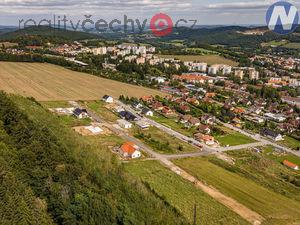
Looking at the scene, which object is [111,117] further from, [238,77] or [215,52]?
[215,52]

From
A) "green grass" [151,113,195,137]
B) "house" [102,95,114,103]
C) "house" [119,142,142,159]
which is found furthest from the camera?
"house" [102,95,114,103]

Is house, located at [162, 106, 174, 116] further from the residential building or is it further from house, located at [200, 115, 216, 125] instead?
the residential building

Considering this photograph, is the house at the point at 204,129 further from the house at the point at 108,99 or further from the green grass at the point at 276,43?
the green grass at the point at 276,43

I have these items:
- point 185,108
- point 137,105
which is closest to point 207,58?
point 185,108

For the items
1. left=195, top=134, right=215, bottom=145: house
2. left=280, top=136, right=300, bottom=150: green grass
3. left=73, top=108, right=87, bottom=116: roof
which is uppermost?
left=73, top=108, right=87, bottom=116: roof

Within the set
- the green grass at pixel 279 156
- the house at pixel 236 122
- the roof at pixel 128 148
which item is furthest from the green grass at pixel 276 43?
the roof at pixel 128 148

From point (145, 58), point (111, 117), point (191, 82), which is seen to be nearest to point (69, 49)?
point (145, 58)

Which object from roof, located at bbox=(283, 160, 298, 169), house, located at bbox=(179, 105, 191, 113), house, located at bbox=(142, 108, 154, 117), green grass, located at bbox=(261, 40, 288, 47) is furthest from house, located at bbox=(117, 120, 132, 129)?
green grass, located at bbox=(261, 40, 288, 47)

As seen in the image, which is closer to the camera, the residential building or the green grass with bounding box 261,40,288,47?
the residential building
